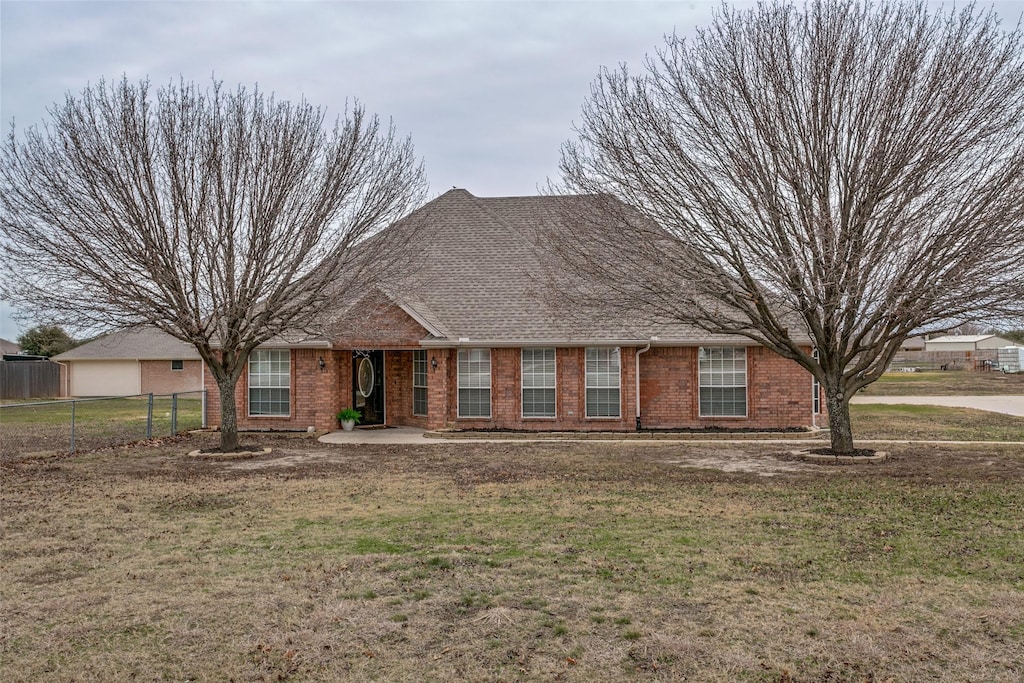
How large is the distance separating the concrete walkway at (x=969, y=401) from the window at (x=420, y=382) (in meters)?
17.3

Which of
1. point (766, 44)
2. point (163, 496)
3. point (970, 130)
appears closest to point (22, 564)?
point (163, 496)

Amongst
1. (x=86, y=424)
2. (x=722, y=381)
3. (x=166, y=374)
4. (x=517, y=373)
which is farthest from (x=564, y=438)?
(x=166, y=374)

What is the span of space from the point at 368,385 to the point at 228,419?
5.48 metres

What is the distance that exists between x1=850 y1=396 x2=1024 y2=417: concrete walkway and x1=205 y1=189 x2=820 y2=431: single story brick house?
34.0 feet

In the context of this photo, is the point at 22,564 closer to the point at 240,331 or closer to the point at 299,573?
the point at 299,573

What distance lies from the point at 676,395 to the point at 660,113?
792 centimetres

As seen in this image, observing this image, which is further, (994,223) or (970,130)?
(970,130)

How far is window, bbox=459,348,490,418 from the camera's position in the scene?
19.9m

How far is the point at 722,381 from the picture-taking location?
1934 centimetres

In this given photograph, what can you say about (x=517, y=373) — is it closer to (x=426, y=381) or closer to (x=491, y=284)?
(x=426, y=381)

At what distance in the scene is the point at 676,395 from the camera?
19484 millimetres

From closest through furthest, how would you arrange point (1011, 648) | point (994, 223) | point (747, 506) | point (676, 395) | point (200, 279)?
point (1011, 648) < point (747, 506) < point (994, 223) < point (200, 279) < point (676, 395)

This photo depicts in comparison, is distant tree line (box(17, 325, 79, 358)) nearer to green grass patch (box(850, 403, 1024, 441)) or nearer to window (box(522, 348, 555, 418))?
window (box(522, 348, 555, 418))

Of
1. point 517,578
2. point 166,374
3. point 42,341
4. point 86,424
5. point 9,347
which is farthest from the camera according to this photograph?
point 9,347
